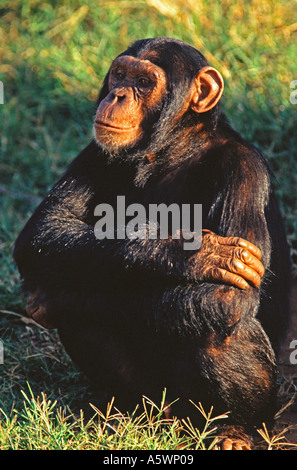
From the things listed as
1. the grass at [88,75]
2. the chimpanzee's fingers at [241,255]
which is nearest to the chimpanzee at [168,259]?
the chimpanzee's fingers at [241,255]

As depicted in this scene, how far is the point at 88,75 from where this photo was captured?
21.9 ft

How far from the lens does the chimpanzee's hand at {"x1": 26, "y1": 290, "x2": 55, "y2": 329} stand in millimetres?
3734

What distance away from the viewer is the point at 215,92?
371cm

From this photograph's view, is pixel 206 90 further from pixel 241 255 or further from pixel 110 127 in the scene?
pixel 241 255

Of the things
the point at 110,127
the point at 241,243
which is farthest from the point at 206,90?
the point at 241,243

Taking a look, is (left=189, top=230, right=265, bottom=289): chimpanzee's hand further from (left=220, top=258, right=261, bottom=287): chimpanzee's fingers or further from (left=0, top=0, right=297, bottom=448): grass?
(left=0, top=0, right=297, bottom=448): grass

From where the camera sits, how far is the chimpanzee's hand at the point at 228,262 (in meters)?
3.17

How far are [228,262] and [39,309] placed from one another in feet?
3.54

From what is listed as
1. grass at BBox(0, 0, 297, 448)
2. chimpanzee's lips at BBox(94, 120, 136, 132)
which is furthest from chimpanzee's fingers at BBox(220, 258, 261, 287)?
grass at BBox(0, 0, 297, 448)

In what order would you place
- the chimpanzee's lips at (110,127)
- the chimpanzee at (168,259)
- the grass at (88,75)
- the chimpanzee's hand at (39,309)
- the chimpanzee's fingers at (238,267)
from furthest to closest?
the grass at (88,75)
the chimpanzee's hand at (39,309)
the chimpanzee's lips at (110,127)
the chimpanzee at (168,259)
the chimpanzee's fingers at (238,267)

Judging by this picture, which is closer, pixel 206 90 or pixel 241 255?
pixel 241 255

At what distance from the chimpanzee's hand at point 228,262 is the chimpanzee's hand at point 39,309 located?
2.90ft

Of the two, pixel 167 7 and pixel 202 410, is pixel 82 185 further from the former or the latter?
pixel 167 7

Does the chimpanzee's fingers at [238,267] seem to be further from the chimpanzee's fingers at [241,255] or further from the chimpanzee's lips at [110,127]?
the chimpanzee's lips at [110,127]
